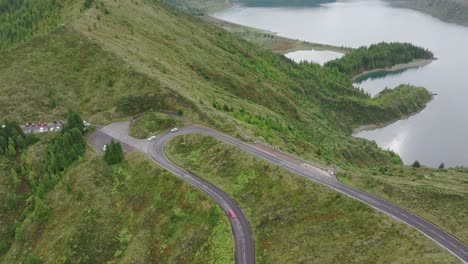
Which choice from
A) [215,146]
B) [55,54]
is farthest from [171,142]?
[55,54]

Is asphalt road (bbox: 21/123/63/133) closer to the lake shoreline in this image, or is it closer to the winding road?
the winding road

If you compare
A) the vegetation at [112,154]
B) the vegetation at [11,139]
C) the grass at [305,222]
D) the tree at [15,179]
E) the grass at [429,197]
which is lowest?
the tree at [15,179]

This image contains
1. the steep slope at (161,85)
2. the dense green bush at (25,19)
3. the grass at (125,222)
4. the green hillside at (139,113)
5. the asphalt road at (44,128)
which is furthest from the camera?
the dense green bush at (25,19)

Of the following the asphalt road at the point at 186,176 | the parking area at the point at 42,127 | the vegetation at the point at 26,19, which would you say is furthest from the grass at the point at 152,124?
the vegetation at the point at 26,19

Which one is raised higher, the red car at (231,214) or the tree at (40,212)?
the red car at (231,214)

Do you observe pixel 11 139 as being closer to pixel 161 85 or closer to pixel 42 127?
pixel 42 127

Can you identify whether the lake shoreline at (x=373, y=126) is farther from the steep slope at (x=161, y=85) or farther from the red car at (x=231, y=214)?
the red car at (x=231, y=214)
